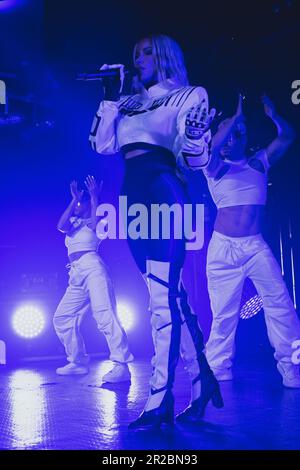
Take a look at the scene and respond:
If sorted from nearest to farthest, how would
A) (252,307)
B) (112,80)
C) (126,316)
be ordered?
(112,80), (252,307), (126,316)

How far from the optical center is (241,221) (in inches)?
130

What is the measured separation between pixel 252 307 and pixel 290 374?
67 centimetres

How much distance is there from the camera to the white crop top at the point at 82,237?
3459 millimetres

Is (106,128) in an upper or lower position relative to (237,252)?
upper

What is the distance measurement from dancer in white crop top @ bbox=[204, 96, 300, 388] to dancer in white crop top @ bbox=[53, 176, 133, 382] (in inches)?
24.2

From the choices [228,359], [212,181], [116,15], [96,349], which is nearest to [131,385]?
[228,359]

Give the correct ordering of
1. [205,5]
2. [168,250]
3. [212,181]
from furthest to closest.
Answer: [205,5] → [212,181] → [168,250]

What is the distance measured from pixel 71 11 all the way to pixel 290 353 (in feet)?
8.52

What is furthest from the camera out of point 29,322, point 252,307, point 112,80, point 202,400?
point 29,322

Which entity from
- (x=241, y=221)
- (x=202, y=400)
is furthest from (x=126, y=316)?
(x=202, y=400)

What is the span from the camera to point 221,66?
12.0 ft

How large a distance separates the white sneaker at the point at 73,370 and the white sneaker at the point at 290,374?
Answer: 4.01 ft

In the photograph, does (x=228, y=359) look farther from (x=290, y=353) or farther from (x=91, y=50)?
(x=91, y=50)

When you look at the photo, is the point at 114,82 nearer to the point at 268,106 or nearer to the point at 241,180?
the point at 241,180
